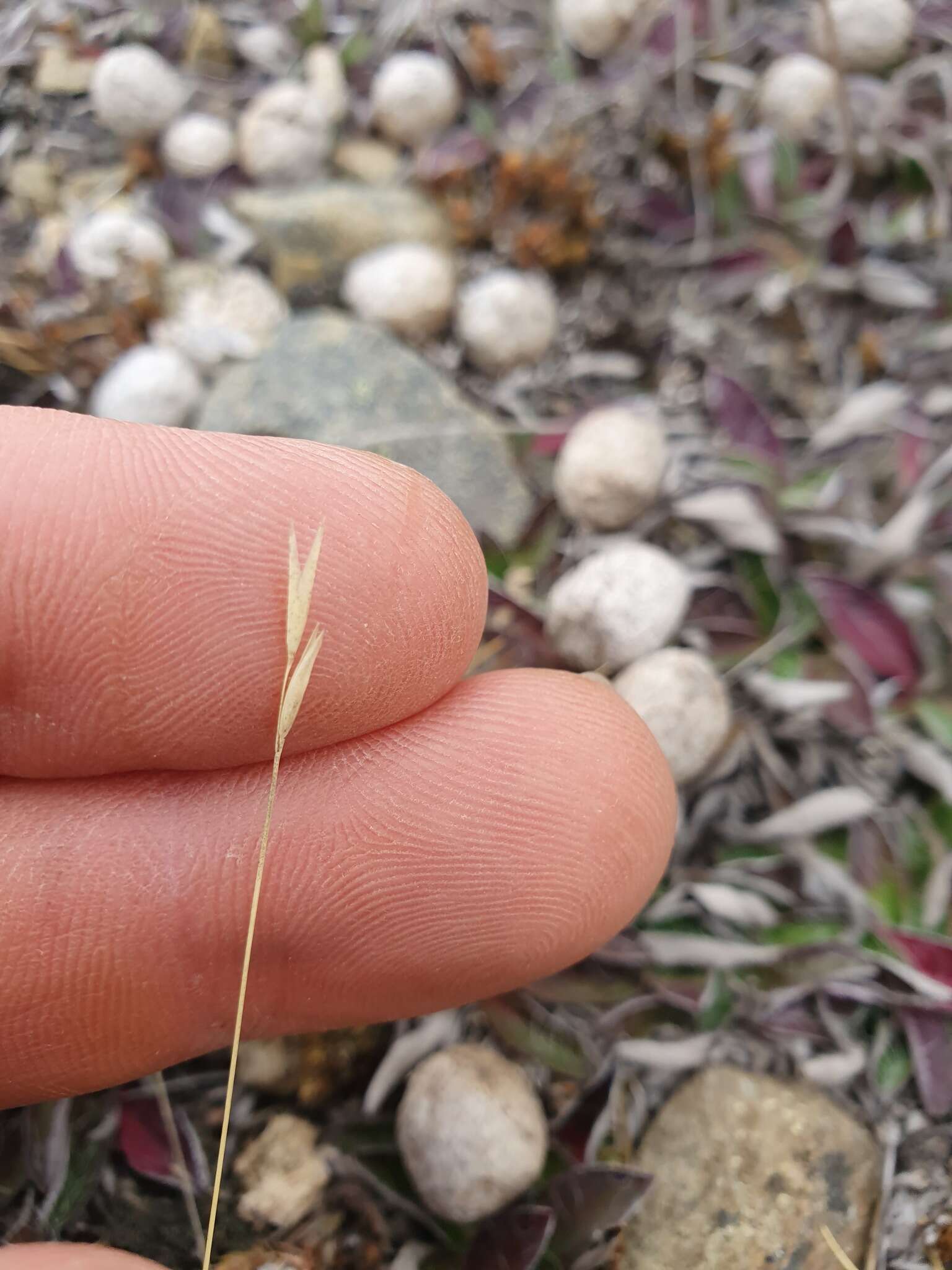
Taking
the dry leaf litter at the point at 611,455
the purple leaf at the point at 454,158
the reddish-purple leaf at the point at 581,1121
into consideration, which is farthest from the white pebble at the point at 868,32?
Result: the reddish-purple leaf at the point at 581,1121

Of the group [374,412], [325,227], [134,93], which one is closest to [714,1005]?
[374,412]

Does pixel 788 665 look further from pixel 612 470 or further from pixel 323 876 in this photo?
pixel 323 876

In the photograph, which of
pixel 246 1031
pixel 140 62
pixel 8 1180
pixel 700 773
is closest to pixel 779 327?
pixel 700 773

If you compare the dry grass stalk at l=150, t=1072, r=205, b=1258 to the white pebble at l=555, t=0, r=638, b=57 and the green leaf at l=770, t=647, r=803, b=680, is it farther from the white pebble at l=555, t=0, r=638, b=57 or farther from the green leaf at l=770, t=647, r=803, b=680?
A: the white pebble at l=555, t=0, r=638, b=57

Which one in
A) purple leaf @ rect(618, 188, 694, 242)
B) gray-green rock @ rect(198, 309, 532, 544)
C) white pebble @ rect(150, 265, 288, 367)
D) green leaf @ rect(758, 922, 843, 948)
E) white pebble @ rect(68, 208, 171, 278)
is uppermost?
white pebble @ rect(68, 208, 171, 278)

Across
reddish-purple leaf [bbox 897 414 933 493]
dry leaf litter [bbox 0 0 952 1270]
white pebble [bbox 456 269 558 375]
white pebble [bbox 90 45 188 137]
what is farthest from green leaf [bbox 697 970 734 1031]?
white pebble [bbox 90 45 188 137]

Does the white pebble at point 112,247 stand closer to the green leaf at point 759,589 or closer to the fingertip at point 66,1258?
the green leaf at point 759,589
